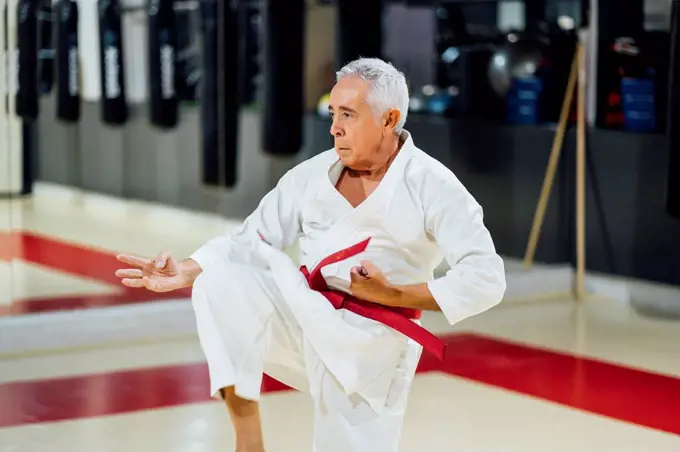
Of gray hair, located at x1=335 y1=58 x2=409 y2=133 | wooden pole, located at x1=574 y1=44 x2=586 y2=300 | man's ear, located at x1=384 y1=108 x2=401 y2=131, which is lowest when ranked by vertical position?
wooden pole, located at x1=574 y1=44 x2=586 y2=300

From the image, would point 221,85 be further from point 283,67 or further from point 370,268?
point 370,268

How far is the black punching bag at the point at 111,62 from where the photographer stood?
5480 mm

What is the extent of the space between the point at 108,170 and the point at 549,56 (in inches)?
98.4

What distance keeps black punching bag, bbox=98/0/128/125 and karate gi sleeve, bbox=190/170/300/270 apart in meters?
2.84

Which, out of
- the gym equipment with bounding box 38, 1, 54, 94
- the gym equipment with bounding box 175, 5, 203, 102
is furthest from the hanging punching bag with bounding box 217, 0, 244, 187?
the gym equipment with bounding box 38, 1, 54, 94

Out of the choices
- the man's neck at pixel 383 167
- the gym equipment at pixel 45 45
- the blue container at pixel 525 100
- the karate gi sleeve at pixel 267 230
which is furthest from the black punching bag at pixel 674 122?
the karate gi sleeve at pixel 267 230

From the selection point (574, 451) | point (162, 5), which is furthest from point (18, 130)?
point (574, 451)

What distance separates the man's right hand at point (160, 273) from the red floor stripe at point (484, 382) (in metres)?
1.28

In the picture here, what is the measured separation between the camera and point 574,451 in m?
3.56

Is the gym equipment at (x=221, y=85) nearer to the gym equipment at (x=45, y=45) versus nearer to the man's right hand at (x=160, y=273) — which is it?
the gym equipment at (x=45, y=45)

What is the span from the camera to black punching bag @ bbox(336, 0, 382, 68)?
6.58 m

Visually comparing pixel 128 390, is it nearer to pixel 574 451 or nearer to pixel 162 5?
pixel 574 451

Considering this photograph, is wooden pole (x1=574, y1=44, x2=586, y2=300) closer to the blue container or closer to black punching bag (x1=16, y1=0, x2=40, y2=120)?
the blue container

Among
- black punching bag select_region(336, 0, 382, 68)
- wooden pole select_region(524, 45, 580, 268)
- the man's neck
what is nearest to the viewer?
the man's neck
